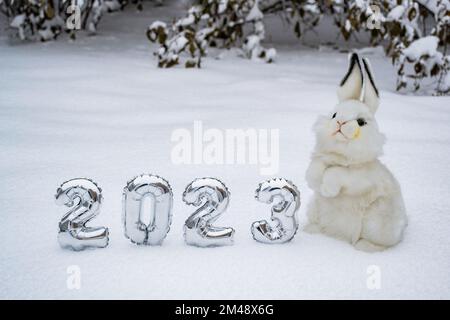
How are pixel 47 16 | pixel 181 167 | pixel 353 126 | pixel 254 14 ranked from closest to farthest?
1. pixel 353 126
2. pixel 181 167
3. pixel 254 14
4. pixel 47 16

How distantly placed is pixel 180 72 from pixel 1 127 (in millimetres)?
1519

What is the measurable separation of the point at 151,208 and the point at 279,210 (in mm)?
338

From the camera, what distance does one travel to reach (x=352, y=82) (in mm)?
1433

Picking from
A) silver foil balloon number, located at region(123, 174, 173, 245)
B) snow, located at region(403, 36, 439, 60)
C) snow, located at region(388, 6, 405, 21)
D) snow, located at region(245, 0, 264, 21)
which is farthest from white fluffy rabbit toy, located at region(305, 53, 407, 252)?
snow, located at region(245, 0, 264, 21)

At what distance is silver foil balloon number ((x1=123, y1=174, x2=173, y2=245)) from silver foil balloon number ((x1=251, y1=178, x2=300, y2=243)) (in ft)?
0.80

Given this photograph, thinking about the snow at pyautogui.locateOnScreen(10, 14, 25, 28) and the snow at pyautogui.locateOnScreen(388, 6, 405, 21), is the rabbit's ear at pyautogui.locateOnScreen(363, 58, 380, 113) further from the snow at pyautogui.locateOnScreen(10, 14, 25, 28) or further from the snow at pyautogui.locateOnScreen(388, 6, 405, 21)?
the snow at pyautogui.locateOnScreen(10, 14, 25, 28)

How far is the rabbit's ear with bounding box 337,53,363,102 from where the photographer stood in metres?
1.41

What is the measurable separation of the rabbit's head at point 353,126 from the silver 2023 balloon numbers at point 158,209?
0.50 ft

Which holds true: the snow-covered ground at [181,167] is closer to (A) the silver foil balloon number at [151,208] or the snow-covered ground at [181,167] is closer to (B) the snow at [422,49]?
(A) the silver foil balloon number at [151,208]

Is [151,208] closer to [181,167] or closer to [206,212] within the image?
[206,212]

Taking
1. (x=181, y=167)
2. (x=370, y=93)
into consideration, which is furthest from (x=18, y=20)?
(x=370, y=93)

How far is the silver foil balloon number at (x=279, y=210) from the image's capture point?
1428mm

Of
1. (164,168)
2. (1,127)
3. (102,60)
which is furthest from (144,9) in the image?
(164,168)

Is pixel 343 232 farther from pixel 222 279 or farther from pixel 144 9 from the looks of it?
pixel 144 9
